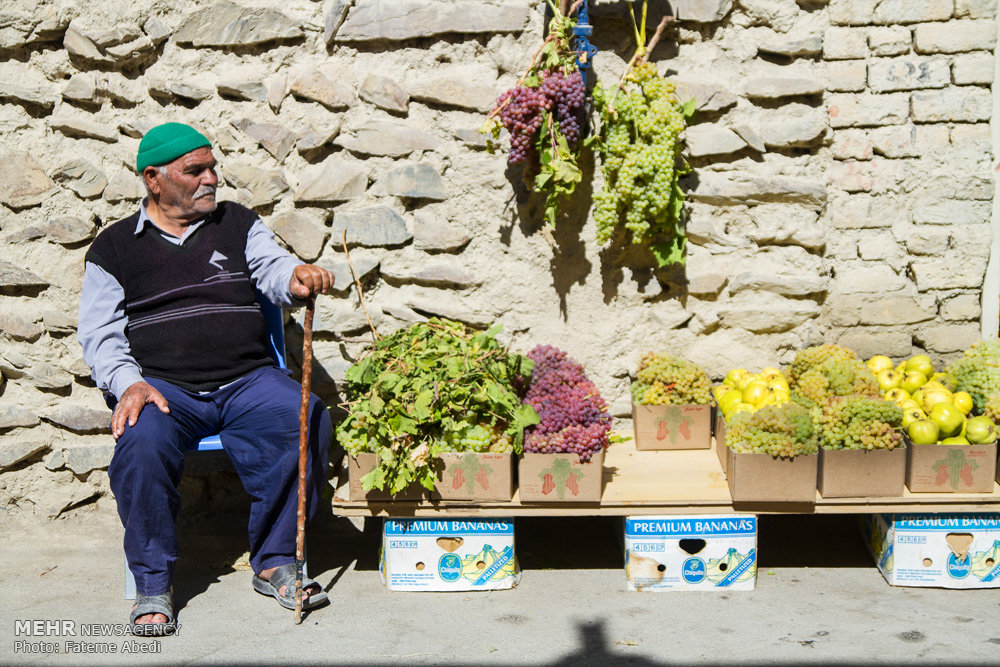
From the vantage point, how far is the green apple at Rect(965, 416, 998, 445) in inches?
128

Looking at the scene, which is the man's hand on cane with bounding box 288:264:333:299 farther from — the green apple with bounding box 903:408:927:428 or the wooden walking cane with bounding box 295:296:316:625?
the green apple with bounding box 903:408:927:428

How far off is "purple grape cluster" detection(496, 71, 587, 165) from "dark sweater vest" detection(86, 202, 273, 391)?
1.20 metres

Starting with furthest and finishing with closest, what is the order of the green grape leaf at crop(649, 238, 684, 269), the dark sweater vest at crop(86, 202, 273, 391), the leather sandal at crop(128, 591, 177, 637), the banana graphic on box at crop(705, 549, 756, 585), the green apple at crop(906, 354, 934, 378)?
the green grape leaf at crop(649, 238, 684, 269), the green apple at crop(906, 354, 934, 378), the dark sweater vest at crop(86, 202, 273, 391), the banana graphic on box at crop(705, 549, 756, 585), the leather sandal at crop(128, 591, 177, 637)

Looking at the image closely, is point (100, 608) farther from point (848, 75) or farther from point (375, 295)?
point (848, 75)

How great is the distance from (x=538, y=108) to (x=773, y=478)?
1621mm

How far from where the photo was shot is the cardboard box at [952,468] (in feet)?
10.6

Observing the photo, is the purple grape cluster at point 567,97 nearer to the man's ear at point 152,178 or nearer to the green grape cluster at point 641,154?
the green grape cluster at point 641,154

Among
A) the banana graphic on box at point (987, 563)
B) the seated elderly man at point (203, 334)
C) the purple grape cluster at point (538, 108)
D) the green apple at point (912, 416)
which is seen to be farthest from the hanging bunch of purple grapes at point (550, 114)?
the banana graphic on box at point (987, 563)

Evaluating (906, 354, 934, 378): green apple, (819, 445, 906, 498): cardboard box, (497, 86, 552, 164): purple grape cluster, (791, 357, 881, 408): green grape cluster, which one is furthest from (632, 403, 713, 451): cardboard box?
(497, 86, 552, 164): purple grape cluster

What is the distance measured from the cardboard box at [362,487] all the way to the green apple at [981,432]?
1.96 meters

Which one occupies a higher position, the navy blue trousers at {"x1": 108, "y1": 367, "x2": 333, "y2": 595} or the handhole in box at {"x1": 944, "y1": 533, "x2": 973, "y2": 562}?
the navy blue trousers at {"x1": 108, "y1": 367, "x2": 333, "y2": 595}

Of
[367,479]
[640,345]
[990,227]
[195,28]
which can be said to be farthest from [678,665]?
[195,28]

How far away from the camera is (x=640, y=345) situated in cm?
403

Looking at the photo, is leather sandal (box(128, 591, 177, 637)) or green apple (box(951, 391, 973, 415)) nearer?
leather sandal (box(128, 591, 177, 637))
